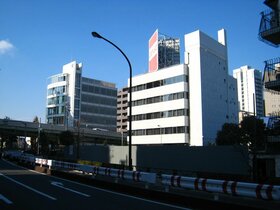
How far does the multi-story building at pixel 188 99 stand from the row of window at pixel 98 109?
5561 cm

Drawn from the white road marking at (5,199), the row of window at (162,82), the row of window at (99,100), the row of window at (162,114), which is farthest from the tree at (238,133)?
the row of window at (99,100)

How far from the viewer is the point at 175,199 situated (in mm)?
13141

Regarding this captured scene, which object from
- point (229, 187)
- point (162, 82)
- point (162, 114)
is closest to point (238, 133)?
point (162, 114)

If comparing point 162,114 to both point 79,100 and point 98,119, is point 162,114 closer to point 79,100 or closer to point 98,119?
point 79,100

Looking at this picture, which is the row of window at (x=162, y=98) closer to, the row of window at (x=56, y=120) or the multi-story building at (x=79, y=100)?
the multi-story building at (x=79, y=100)

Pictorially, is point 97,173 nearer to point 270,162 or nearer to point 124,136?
point 270,162

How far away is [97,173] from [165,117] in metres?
62.2

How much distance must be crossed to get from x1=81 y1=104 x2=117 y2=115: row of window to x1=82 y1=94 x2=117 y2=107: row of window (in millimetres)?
2189

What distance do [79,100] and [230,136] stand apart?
87.1 m

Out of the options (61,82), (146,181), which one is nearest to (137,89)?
(61,82)

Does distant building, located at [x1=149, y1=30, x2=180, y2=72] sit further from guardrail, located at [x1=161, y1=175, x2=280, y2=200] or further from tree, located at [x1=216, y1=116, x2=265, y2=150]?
guardrail, located at [x1=161, y1=175, x2=280, y2=200]

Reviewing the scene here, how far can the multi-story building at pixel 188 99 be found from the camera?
8075cm

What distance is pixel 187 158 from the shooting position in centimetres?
2997

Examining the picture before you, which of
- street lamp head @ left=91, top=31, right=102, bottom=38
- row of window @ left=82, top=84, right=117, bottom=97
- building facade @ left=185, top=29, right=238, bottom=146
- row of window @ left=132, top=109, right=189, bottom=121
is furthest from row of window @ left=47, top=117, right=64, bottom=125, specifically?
street lamp head @ left=91, top=31, right=102, bottom=38
